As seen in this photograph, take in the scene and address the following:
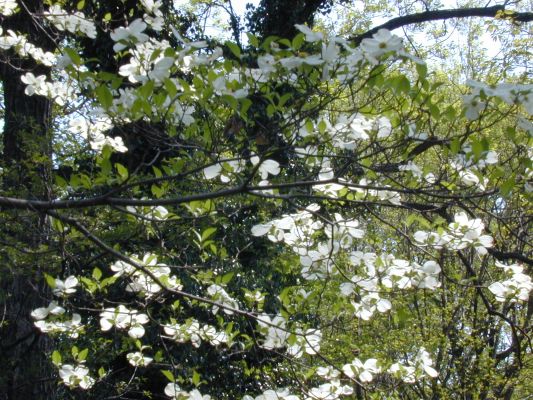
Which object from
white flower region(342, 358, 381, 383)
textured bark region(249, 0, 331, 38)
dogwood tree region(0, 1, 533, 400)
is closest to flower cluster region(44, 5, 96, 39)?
dogwood tree region(0, 1, 533, 400)

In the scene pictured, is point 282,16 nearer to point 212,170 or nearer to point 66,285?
point 66,285

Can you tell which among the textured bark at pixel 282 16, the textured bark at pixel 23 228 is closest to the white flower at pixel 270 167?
the textured bark at pixel 23 228

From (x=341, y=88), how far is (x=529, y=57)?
457cm

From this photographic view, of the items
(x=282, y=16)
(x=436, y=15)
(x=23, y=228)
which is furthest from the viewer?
(x=436, y=15)

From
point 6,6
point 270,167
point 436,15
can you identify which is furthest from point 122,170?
point 436,15

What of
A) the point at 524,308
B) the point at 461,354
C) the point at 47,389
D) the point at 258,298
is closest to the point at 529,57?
the point at 524,308

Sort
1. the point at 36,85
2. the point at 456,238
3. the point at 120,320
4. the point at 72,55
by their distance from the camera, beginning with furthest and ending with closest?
1. the point at 36,85
2. the point at 120,320
3. the point at 456,238
4. the point at 72,55

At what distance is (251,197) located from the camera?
2.63 meters

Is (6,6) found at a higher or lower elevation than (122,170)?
higher

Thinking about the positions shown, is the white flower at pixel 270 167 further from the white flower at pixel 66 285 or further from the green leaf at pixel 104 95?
the white flower at pixel 66 285

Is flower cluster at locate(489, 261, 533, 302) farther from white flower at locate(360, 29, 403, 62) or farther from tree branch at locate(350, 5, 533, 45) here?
tree branch at locate(350, 5, 533, 45)

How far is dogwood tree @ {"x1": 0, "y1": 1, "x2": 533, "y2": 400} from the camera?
1.63m

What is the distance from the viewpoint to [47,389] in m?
3.50

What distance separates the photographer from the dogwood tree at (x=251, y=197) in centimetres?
163
